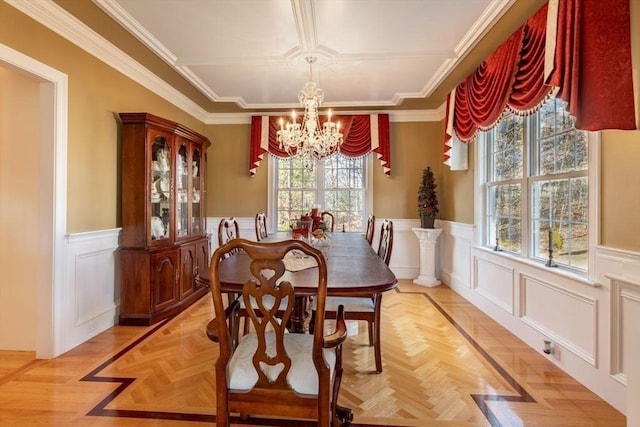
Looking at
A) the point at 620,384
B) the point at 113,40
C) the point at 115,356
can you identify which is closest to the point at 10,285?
the point at 115,356

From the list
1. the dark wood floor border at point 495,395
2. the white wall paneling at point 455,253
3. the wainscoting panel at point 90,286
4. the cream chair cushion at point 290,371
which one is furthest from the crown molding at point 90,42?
the white wall paneling at point 455,253

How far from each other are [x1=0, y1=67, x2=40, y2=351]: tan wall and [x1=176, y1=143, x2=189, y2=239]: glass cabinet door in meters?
1.28

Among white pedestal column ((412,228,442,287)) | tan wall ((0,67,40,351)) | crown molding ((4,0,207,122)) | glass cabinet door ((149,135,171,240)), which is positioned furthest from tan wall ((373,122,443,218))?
tan wall ((0,67,40,351))

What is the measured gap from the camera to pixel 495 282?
3324 millimetres

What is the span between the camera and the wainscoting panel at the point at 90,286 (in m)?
2.64

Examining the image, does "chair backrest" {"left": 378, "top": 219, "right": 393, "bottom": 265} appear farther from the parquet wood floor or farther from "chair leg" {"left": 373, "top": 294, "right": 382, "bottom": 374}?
the parquet wood floor

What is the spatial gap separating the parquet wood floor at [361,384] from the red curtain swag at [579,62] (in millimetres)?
1633

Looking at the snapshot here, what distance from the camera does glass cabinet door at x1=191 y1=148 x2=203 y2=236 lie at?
4.07 m

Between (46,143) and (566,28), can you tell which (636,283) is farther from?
(46,143)

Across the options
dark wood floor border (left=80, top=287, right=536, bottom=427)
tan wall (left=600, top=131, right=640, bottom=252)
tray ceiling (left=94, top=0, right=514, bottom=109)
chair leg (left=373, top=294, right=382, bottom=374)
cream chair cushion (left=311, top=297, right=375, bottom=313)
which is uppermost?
tray ceiling (left=94, top=0, right=514, bottom=109)

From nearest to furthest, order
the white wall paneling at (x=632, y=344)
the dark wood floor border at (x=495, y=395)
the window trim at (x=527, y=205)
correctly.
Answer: the white wall paneling at (x=632, y=344) → the dark wood floor border at (x=495, y=395) → the window trim at (x=527, y=205)

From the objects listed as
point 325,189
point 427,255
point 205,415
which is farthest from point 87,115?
point 427,255

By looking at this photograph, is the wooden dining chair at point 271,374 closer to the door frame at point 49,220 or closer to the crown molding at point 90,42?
the door frame at point 49,220

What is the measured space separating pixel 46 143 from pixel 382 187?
4.06 meters
